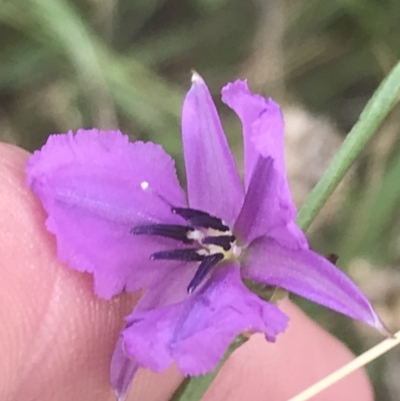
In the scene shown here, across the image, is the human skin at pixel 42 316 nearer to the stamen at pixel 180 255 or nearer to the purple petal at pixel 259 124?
the stamen at pixel 180 255

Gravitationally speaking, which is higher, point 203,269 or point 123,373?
point 203,269

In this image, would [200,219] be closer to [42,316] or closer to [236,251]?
[236,251]

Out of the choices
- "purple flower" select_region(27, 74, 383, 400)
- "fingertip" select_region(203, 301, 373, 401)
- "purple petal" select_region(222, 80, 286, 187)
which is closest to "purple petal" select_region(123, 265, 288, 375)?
"purple flower" select_region(27, 74, 383, 400)

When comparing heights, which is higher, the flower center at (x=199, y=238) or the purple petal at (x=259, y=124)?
the purple petal at (x=259, y=124)

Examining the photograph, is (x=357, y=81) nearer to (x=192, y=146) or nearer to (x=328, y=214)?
(x=328, y=214)

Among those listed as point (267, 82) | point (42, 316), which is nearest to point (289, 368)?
point (42, 316)

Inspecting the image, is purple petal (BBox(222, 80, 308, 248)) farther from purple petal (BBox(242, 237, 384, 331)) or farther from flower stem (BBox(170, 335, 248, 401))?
flower stem (BBox(170, 335, 248, 401))

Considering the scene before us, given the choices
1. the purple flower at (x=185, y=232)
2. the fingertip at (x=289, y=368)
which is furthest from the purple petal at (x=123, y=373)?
the fingertip at (x=289, y=368)

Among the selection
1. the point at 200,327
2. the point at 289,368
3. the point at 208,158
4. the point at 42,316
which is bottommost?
the point at 289,368
